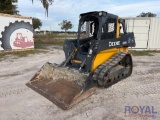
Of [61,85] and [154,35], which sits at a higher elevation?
[154,35]

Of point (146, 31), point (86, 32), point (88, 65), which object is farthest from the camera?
point (146, 31)

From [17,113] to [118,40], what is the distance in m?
4.02

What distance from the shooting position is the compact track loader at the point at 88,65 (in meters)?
4.44

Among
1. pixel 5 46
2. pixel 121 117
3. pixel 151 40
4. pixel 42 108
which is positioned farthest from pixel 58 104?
pixel 151 40

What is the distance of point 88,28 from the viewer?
620 cm

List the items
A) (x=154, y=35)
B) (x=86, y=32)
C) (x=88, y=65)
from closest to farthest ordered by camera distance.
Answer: (x=88, y=65) → (x=86, y=32) → (x=154, y=35)

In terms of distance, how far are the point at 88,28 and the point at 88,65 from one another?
1832mm

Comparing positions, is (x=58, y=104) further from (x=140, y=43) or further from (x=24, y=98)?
(x=140, y=43)

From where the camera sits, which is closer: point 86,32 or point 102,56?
point 102,56

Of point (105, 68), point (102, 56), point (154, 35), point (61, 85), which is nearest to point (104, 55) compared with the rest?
point (102, 56)

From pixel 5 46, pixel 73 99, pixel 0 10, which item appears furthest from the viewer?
pixel 0 10

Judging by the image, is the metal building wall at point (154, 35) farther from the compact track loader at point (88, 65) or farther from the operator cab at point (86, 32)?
the operator cab at point (86, 32)

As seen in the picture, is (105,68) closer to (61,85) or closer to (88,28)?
(61,85)

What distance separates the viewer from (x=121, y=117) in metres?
3.62
